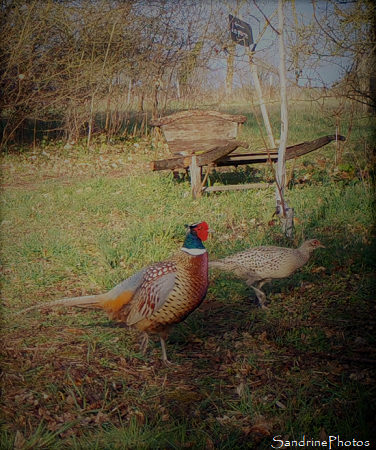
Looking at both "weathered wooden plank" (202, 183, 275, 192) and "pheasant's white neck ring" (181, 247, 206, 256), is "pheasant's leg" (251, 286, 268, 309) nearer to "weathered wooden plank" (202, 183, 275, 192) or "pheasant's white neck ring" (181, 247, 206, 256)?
"pheasant's white neck ring" (181, 247, 206, 256)

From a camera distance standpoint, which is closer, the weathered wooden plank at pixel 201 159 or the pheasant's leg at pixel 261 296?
the pheasant's leg at pixel 261 296

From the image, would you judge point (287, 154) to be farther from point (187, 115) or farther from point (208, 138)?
point (187, 115)

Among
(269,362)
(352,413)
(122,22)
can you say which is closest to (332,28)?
(269,362)

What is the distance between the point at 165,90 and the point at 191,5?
2283 millimetres

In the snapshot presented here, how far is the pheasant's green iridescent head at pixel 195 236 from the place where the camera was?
3.65m

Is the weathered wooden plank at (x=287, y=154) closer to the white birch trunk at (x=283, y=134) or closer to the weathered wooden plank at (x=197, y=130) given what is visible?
the weathered wooden plank at (x=197, y=130)

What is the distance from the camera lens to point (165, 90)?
14289mm

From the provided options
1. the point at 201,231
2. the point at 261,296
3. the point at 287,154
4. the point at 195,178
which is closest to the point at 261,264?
the point at 261,296

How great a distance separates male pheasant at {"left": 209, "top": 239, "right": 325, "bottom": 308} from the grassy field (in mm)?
268

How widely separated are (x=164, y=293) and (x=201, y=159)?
16.5 ft

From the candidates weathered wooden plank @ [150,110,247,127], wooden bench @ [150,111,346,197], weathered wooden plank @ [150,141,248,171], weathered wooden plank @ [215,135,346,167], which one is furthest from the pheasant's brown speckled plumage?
weathered wooden plank @ [150,110,247,127]

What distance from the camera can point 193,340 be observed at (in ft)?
13.5

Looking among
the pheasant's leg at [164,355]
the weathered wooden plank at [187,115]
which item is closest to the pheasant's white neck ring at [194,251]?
the pheasant's leg at [164,355]

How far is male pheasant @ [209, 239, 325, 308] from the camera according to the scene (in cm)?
458
